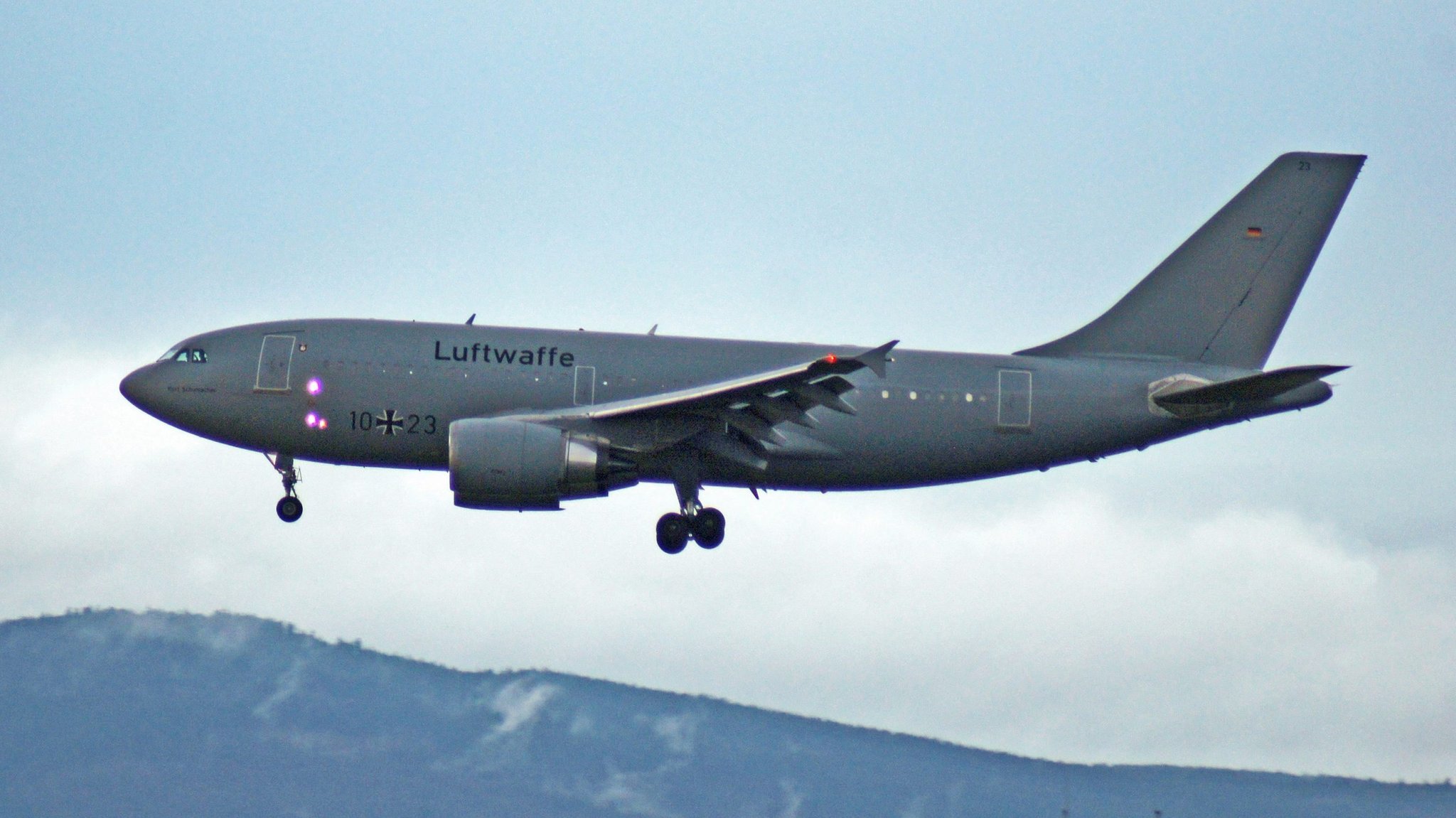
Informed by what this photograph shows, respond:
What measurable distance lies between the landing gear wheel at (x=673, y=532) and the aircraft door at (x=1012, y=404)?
6843 mm

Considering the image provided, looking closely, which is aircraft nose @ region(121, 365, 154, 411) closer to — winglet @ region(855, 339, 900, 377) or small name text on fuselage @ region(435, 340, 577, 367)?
small name text on fuselage @ region(435, 340, 577, 367)

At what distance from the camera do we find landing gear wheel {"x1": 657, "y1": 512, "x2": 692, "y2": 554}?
102 ft

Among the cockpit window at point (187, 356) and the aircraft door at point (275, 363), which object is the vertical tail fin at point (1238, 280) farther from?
the cockpit window at point (187, 356)

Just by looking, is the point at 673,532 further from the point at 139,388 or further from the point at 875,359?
the point at 139,388

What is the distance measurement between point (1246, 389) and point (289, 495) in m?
19.9

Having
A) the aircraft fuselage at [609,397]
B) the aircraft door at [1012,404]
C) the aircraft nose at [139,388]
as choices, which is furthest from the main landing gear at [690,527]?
the aircraft nose at [139,388]

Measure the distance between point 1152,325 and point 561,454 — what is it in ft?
45.3

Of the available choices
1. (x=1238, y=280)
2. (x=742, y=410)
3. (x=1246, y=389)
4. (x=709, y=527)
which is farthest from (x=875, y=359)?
(x=1238, y=280)

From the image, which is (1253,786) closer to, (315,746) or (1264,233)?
(1264,233)

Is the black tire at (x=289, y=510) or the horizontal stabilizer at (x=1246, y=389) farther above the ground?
the horizontal stabilizer at (x=1246, y=389)

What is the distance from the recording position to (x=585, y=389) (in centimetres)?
3078

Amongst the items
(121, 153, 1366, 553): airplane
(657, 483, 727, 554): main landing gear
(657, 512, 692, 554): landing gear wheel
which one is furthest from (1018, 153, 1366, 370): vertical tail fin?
(657, 512, 692, 554): landing gear wheel

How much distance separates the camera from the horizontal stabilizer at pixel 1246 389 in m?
29.4

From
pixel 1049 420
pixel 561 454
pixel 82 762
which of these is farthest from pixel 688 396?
pixel 82 762
